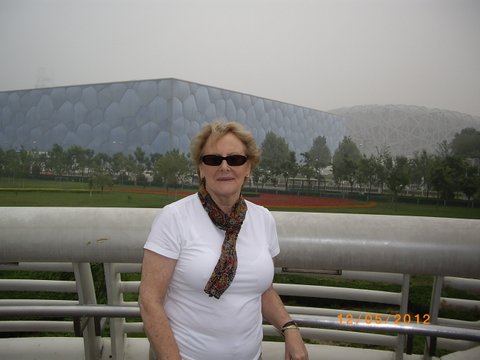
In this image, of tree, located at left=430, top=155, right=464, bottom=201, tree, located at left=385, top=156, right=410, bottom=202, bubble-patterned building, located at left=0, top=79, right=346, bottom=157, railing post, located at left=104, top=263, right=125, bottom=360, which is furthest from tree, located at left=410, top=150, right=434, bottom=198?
railing post, located at left=104, top=263, right=125, bottom=360

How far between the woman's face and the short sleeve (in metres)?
0.15

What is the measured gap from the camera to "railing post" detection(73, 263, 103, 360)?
1.21 m

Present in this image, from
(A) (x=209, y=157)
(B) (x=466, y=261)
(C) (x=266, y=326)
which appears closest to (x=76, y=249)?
(A) (x=209, y=157)

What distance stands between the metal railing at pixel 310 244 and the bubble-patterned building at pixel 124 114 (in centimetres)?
2381

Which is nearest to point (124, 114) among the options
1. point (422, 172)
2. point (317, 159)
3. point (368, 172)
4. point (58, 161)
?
point (58, 161)

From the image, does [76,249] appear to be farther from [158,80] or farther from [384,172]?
[158,80]

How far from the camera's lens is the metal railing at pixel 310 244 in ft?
3.35

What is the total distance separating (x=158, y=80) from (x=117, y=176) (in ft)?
26.4

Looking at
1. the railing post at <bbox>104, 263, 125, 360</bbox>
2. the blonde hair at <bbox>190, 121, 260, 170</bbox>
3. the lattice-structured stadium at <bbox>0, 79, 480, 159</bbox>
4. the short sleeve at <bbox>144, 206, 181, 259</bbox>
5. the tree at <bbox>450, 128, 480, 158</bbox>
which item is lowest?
the railing post at <bbox>104, 263, 125, 360</bbox>

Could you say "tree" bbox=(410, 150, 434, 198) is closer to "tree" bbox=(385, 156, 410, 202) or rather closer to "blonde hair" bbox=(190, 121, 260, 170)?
"tree" bbox=(385, 156, 410, 202)

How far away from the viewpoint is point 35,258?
3.49ft

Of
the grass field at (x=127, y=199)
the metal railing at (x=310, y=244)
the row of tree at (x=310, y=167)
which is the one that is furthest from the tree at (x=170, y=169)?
the metal railing at (x=310, y=244)

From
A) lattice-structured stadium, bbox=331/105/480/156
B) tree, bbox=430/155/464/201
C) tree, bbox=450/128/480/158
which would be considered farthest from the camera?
lattice-structured stadium, bbox=331/105/480/156
